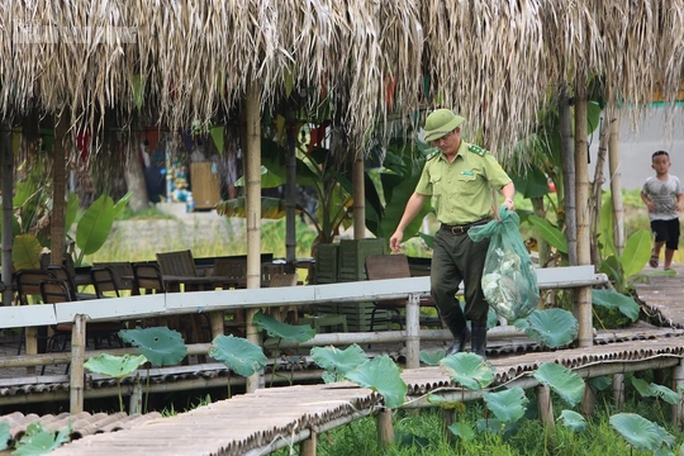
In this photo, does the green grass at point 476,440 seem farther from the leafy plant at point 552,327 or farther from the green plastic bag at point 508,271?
the green plastic bag at point 508,271

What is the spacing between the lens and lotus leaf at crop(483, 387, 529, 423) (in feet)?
20.0

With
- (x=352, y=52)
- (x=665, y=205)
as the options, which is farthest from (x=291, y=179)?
(x=665, y=205)

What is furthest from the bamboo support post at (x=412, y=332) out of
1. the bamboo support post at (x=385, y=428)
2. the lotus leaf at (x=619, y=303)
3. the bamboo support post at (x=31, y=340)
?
the bamboo support post at (x=31, y=340)

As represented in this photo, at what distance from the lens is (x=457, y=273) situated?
7.03 metres

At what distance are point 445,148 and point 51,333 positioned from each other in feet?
9.70

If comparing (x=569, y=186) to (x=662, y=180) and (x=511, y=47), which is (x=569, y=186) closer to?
(x=511, y=47)

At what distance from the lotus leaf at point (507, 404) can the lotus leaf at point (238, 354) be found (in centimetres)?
139

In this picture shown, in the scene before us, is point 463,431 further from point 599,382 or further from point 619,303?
point 619,303

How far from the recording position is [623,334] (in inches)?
339

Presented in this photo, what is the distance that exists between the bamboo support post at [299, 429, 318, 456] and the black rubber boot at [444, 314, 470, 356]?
6.61 feet

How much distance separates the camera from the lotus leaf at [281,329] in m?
7.29

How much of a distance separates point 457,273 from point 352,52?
4.83 ft

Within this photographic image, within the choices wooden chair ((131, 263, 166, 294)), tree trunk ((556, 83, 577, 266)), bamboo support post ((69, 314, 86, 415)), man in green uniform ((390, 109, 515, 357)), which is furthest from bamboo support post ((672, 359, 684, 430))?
bamboo support post ((69, 314, 86, 415))

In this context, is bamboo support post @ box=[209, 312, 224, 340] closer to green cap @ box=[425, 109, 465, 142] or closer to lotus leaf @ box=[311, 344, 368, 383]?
lotus leaf @ box=[311, 344, 368, 383]
